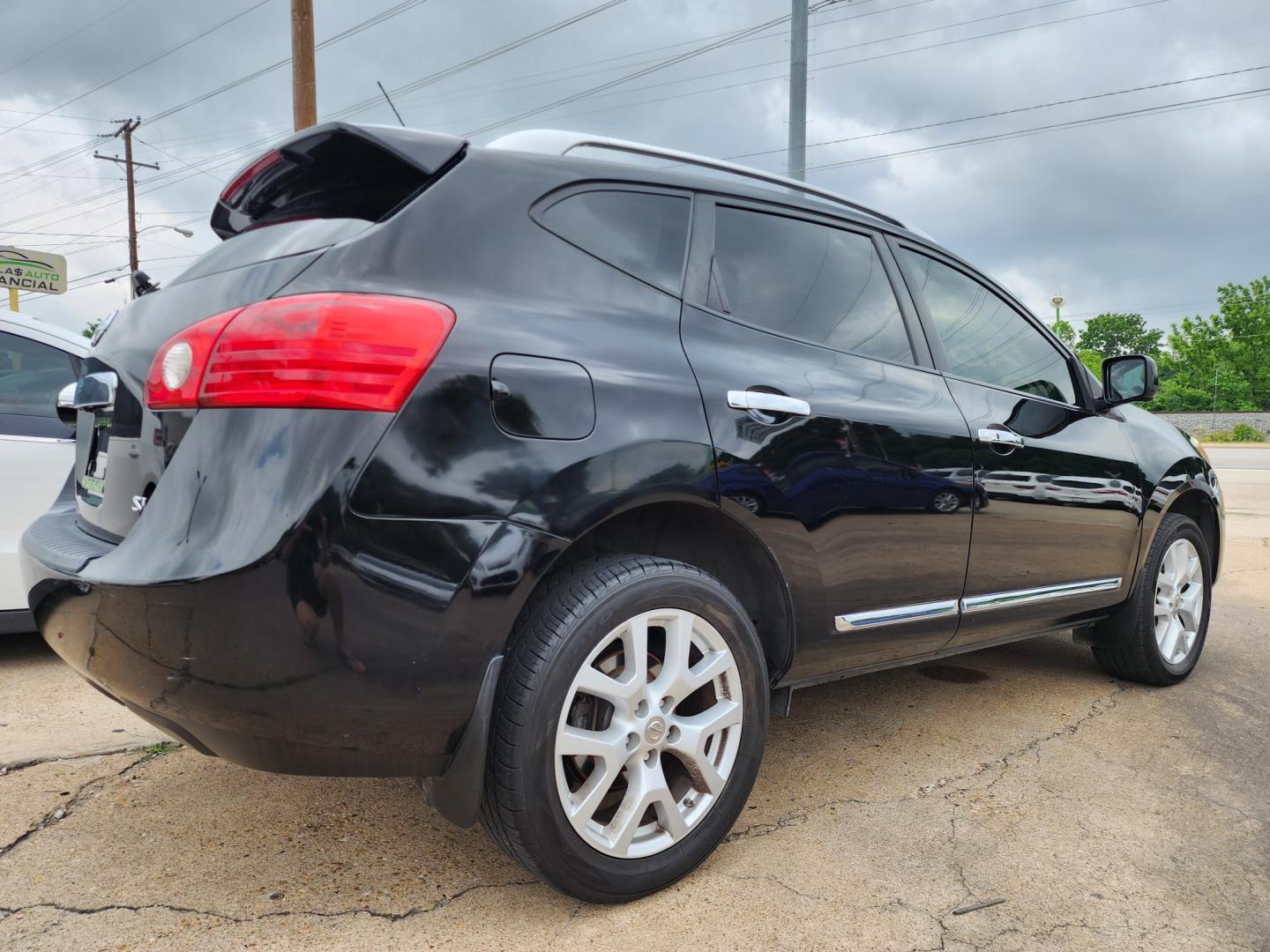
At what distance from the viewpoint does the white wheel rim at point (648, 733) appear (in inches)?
76.2

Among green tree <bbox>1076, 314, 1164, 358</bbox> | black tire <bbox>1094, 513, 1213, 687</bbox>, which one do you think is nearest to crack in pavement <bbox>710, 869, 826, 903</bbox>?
black tire <bbox>1094, 513, 1213, 687</bbox>

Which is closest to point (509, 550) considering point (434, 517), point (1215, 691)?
point (434, 517)

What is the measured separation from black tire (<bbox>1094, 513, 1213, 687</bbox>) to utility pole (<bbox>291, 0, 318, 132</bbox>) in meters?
9.13

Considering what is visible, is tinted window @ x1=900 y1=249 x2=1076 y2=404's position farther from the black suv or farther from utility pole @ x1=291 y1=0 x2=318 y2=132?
utility pole @ x1=291 y1=0 x2=318 y2=132

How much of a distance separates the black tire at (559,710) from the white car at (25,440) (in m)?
2.70

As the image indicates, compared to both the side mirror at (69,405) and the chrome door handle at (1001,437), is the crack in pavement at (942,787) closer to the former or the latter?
the chrome door handle at (1001,437)

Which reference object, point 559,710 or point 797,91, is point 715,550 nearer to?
point 559,710

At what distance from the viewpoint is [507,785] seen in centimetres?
183

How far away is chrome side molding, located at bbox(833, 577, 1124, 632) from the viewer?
2529 millimetres

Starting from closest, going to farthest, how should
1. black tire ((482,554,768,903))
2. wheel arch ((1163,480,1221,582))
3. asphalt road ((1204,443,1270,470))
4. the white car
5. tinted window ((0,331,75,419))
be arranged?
black tire ((482,554,768,903)) → the white car → tinted window ((0,331,75,419)) → wheel arch ((1163,480,1221,582)) → asphalt road ((1204,443,1270,470))

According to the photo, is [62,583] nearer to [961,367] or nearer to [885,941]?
[885,941]

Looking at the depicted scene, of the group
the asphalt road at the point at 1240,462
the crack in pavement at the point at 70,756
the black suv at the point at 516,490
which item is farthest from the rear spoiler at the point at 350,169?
the asphalt road at the point at 1240,462

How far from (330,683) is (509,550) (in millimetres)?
401

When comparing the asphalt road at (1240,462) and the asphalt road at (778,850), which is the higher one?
the asphalt road at (778,850)
